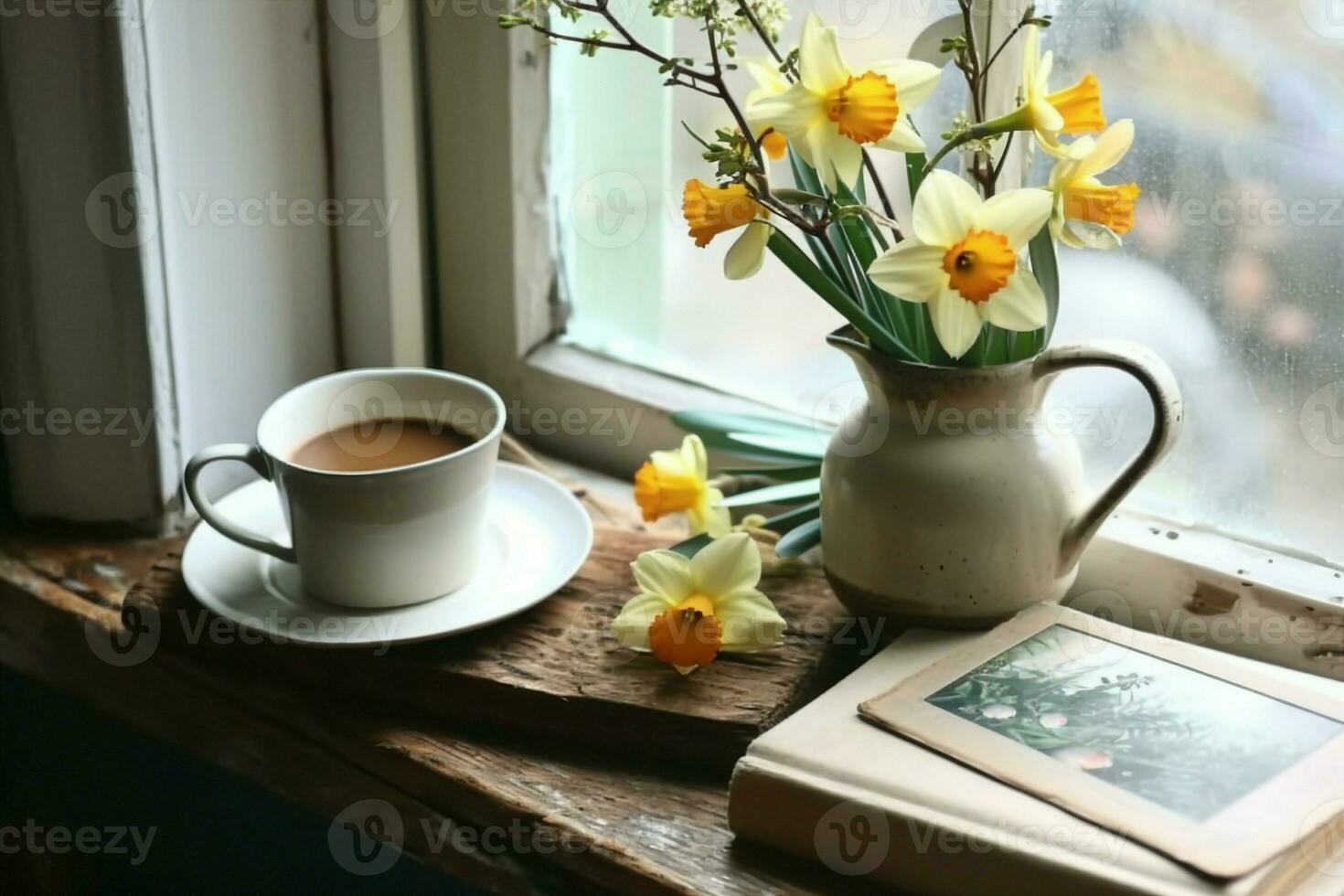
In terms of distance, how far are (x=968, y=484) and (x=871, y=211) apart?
148 millimetres

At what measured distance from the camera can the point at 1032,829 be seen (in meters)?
0.59

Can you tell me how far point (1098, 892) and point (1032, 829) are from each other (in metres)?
0.04

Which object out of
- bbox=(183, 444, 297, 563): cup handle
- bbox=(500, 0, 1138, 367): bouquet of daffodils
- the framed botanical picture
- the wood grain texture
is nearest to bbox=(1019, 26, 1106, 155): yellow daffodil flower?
bbox=(500, 0, 1138, 367): bouquet of daffodils

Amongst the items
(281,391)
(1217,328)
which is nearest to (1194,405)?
(1217,328)

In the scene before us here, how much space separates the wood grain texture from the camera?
0.68 meters

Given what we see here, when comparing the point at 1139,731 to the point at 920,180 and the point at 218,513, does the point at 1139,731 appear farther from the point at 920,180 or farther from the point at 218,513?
the point at 218,513

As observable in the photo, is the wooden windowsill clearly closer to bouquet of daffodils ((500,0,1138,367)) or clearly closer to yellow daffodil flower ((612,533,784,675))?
yellow daffodil flower ((612,533,784,675))

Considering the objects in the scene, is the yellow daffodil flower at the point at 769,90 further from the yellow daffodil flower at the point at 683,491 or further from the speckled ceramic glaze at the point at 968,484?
the yellow daffodil flower at the point at 683,491

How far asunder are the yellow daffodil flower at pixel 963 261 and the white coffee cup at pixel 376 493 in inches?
10.4

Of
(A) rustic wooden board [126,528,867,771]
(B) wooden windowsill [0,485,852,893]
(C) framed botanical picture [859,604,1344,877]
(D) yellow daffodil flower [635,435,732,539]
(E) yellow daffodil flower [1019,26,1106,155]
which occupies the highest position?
(E) yellow daffodil flower [1019,26,1106,155]

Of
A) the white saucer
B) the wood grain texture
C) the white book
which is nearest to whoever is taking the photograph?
the white book

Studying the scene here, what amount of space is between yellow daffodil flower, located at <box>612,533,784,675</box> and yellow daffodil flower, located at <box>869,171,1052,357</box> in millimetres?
181

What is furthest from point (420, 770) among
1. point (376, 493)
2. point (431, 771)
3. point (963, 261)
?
point (963, 261)

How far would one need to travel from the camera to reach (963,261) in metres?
0.64
